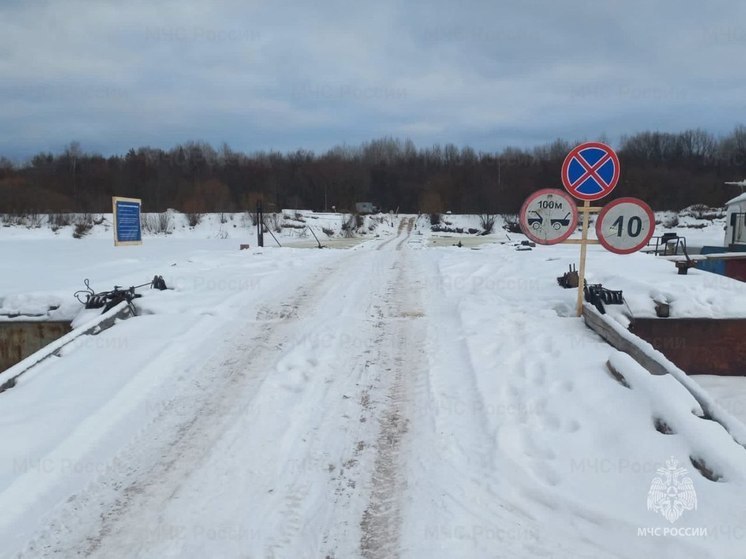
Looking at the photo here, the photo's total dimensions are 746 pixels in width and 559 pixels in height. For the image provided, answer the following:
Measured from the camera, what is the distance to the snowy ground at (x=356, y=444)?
9.63 feet

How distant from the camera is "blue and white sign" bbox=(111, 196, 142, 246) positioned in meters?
15.4

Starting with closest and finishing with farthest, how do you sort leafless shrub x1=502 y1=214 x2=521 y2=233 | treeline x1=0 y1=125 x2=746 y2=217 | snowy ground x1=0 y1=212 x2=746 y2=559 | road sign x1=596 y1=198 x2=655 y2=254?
snowy ground x1=0 y1=212 x2=746 y2=559
road sign x1=596 y1=198 x2=655 y2=254
leafless shrub x1=502 y1=214 x2=521 y2=233
treeline x1=0 y1=125 x2=746 y2=217

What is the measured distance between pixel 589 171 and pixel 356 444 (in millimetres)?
4712

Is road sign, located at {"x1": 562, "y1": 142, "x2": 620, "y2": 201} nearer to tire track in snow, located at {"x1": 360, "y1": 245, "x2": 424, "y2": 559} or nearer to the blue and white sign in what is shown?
tire track in snow, located at {"x1": 360, "y1": 245, "x2": 424, "y2": 559}

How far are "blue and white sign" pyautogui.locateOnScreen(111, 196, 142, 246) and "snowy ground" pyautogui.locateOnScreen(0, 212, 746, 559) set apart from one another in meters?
9.49

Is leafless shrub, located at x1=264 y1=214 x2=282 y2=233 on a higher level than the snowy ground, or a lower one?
higher

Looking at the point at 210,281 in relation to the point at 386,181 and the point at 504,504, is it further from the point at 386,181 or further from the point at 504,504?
the point at 386,181

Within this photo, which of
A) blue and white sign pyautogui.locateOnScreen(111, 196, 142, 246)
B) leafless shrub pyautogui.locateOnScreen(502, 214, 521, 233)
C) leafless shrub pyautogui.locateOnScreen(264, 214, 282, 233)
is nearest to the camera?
blue and white sign pyautogui.locateOnScreen(111, 196, 142, 246)

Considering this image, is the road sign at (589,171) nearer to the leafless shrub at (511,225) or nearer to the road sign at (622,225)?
the road sign at (622,225)

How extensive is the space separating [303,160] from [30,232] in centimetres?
5403

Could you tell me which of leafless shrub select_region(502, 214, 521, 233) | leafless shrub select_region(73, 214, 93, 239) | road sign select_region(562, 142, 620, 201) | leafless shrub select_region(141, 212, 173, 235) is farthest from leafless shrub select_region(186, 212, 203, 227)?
road sign select_region(562, 142, 620, 201)

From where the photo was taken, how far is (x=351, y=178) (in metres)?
74.8

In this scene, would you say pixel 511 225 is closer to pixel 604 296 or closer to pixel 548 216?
pixel 604 296

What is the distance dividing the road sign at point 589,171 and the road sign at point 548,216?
19 cm
